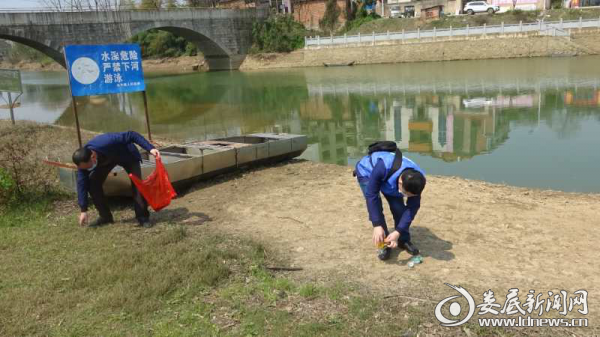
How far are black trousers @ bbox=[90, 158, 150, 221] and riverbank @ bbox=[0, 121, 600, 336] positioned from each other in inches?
9.2

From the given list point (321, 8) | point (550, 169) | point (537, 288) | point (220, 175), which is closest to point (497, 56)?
point (321, 8)

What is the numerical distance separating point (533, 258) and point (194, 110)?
644 inches

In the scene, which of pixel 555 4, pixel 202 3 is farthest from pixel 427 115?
pixel 202 3

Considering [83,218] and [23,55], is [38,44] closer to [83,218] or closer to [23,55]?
[83,218]

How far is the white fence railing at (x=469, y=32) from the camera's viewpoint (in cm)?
3142

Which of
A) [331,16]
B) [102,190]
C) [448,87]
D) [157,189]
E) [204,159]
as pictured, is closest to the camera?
[102,190]

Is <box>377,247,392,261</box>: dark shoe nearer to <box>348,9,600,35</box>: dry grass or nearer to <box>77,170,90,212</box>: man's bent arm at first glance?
<box>77,170,90,212</box>: man's bent arm

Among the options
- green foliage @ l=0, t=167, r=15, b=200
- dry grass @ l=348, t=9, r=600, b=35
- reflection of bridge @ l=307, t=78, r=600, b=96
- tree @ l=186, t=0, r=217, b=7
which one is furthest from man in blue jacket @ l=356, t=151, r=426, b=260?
tree @ l=186, t=0, r=217, b=7

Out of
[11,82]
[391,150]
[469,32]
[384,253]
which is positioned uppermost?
[469,32]

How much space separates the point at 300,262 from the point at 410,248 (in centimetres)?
100

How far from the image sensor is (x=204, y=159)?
7012mm

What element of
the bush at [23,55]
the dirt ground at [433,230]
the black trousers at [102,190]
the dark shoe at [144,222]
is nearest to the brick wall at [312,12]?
the bush at [23,55]

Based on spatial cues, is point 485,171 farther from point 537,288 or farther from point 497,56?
point 497,56

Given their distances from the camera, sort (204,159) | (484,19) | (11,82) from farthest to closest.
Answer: (484,19) < (11,82) < (204,159)
